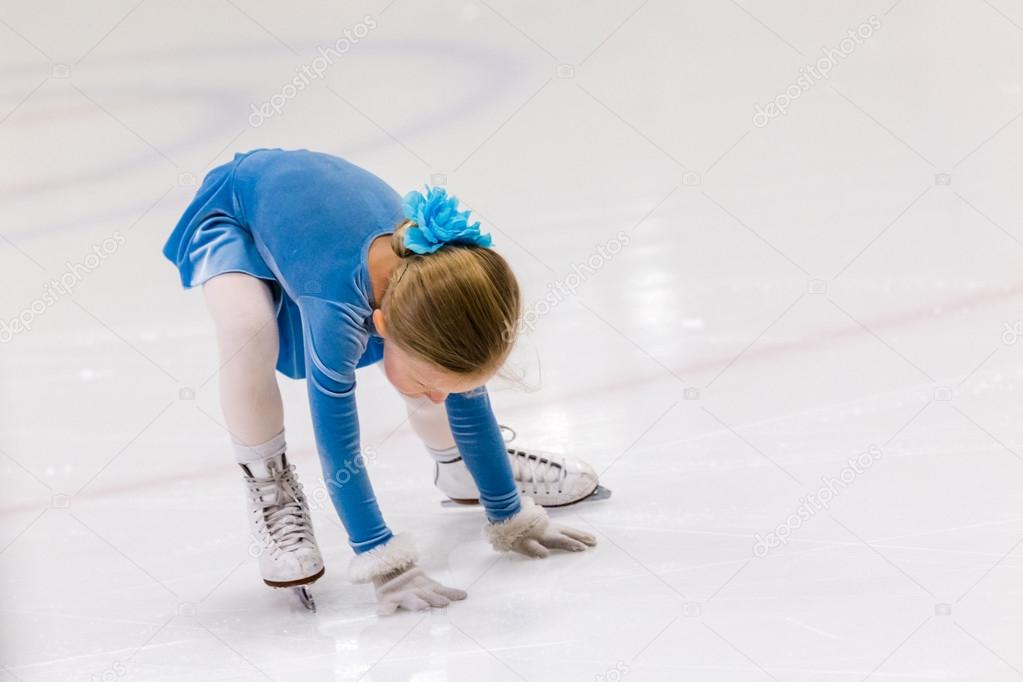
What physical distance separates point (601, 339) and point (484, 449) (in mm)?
1091

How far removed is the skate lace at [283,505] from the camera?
1793 millimetres

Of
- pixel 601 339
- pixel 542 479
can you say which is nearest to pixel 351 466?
pixel 542 479

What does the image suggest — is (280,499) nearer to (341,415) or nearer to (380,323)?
(341,415)

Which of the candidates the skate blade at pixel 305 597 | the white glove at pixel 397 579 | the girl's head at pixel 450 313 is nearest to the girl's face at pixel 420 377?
the girl's head at pixel 450 313

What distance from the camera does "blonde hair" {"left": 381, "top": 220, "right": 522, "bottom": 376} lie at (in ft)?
4.81

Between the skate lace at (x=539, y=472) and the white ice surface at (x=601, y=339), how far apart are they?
0.08 metres

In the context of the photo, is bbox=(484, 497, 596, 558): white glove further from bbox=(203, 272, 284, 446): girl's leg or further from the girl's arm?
bbox=(203, 272, 284, 446): girl's leg

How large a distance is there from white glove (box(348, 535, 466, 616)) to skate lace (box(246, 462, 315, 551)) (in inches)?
5.7

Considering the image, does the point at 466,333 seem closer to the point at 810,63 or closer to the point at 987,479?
the point at 987,479

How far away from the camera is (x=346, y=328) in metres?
1.57

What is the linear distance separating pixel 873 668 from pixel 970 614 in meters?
0.21

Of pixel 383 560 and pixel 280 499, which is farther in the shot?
Answer: pixel 280 499

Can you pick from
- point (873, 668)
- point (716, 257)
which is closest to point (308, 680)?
point (873, 668)

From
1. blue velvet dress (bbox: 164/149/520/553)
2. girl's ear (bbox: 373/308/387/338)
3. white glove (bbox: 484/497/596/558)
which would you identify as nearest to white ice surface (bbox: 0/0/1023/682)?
white glove (bbox: 484/497/596/558)
